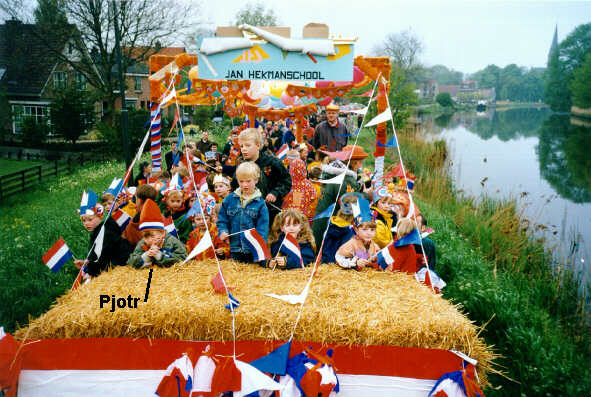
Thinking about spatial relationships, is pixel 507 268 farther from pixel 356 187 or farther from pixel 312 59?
pixel 312 59

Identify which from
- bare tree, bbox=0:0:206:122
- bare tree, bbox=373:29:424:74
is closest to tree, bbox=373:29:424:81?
bare tree, bbox=373:29:424:74

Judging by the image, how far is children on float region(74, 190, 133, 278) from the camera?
12.8ft

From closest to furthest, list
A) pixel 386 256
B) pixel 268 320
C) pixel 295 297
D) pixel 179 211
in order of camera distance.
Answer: pixel 268 320 → pixel 295 297 → pixel 386 256 → pixel 179 211

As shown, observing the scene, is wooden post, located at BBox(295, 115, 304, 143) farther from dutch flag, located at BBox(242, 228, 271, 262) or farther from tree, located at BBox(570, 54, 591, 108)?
tree, located at BBox(570, 54, 591, 108)

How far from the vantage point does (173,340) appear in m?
2.84

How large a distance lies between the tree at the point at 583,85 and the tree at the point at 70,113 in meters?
38.9

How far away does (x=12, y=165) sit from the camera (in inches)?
386

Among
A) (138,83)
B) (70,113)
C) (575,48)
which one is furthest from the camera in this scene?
(575,48)

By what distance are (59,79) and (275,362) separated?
21.1 metres

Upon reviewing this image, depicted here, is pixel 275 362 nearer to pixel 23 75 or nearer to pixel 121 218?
pixel 121 218

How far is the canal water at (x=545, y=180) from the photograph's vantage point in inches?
343

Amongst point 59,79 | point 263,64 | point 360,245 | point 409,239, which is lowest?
point 360,245

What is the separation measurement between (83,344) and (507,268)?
261 inches

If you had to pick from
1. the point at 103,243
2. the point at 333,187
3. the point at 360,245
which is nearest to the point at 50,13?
the point at 103,243
